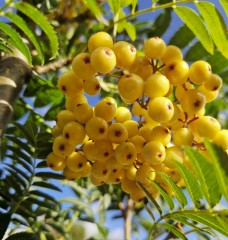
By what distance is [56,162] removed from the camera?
139 cm

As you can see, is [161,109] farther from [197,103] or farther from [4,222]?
[4,222]

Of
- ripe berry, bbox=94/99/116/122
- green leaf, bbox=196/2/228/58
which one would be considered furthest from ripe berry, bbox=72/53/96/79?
green leaf, bbox=196/2/228/58

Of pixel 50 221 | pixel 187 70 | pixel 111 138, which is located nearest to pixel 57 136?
pixel 111 138

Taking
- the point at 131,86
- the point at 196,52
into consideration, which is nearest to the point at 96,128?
the point at 131,86

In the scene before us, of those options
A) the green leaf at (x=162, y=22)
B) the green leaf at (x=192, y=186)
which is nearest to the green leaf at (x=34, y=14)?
the green leaf at (x=192, y=186)

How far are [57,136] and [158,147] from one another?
39 cm

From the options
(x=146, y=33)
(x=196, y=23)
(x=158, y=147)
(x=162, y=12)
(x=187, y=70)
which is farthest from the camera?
(x=146, y=33)

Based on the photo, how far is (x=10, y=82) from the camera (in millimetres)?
1602

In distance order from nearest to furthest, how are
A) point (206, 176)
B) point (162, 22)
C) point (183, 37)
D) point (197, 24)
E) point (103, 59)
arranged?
point (206, 176)
point (103, 59)
point (197, 24)
point (183, 37)
point (162, 22)

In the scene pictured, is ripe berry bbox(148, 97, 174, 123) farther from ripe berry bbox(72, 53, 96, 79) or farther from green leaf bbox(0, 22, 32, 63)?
green leaf bbox(0, 22, 32, 63)

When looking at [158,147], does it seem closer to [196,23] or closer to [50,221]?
[196,23]

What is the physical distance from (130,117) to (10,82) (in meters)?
0.54

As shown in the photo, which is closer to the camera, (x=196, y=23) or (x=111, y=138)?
(x=111, y=138)

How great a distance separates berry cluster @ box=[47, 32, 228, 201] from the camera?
1247mm
